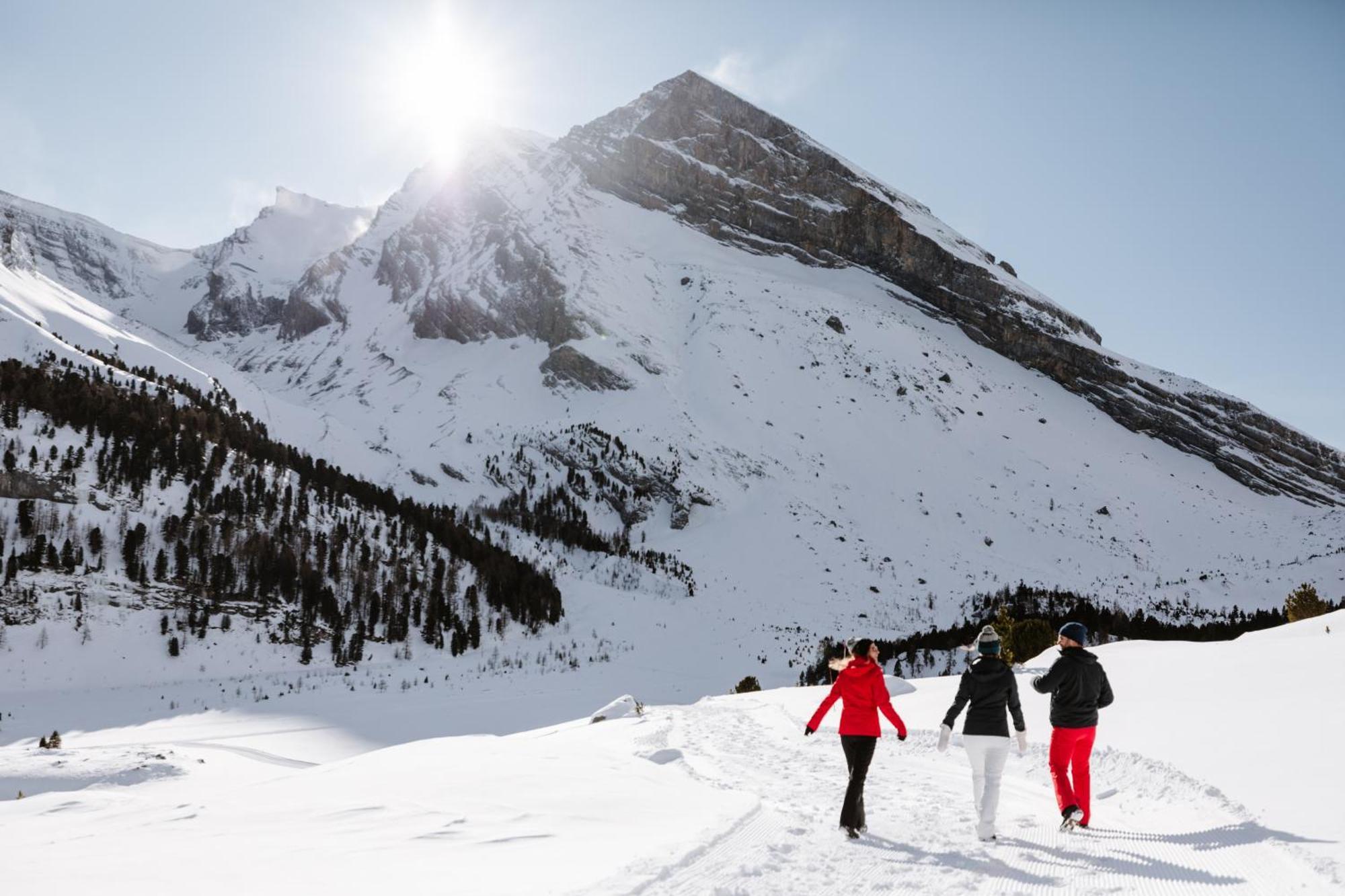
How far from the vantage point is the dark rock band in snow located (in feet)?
21.1

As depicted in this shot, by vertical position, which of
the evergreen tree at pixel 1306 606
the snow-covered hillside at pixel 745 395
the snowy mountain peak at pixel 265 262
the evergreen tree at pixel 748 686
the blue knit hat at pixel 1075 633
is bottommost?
the evergreen tree at pixel 748 686

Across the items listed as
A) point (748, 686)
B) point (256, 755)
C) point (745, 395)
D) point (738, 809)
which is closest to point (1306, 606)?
point (748, 686)

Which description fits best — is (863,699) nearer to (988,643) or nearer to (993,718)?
(993,718)

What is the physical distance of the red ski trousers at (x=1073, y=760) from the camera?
6.64 meters

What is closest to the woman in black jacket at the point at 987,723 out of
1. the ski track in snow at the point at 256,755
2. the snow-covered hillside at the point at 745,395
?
the ski track in snow at the point at 256,755

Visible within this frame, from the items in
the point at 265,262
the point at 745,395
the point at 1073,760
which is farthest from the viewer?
the point at 265,262

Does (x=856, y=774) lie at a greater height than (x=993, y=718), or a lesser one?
A: lesser

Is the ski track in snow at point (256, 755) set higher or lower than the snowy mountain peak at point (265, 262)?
lower

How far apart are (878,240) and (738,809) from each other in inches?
4882

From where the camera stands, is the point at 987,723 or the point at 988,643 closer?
the point at 987,723

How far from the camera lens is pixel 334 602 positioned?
32.8 meters

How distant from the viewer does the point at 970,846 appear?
237 inches

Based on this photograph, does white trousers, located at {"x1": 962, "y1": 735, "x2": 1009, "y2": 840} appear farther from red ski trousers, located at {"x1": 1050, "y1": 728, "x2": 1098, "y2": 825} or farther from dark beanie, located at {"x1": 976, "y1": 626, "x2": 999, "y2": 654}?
dark beanie, located at {"x1": 976, "y1": 626, "x2": 999, "y2": 654}

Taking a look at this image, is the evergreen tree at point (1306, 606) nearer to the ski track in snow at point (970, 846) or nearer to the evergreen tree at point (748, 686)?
the evergreen tree at point (748, 686)
